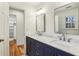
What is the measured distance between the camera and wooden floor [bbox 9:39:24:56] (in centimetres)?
194

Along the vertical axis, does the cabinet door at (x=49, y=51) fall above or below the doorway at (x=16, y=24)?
below

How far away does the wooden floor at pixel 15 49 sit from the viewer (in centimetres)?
194

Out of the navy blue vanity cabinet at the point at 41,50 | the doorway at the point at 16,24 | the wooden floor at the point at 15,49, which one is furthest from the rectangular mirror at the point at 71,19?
the wooden floor at the point at 15,49

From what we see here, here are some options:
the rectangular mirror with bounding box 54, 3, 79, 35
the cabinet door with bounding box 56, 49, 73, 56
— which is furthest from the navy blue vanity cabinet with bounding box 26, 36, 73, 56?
the rectangular mirror with bounding box 54, 3, 79, 35

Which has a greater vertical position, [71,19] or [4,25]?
[71,19]

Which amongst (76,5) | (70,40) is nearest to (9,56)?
(70,40)

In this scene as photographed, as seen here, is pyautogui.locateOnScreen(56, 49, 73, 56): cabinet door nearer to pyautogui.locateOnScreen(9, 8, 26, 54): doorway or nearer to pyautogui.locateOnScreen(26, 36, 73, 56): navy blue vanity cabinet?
pyautogui.locateOnScreen(26, 36, 73, 56): navy blue vanity cabinet

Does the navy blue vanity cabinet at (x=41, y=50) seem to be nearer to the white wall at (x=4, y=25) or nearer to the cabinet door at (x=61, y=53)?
the cabinet door at (x=61, y=53)

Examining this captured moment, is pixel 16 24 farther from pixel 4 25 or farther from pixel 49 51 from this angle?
pixel 49 51

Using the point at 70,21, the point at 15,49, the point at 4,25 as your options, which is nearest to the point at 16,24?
the point at 4,25

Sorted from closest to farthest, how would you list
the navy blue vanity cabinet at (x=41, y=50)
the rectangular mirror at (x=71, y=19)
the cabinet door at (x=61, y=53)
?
the cabinet door at (x=61, y=53)
the navy blue vanity cabinet at (x=41, y=50)
the rectangular mirror at (x=71, y=19)

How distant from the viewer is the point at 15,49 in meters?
2.03

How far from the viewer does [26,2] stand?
73.1 inches

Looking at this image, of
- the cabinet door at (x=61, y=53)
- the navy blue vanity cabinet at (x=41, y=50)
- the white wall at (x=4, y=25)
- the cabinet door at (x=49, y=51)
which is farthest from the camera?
the white wall at (x=4, y=25)
